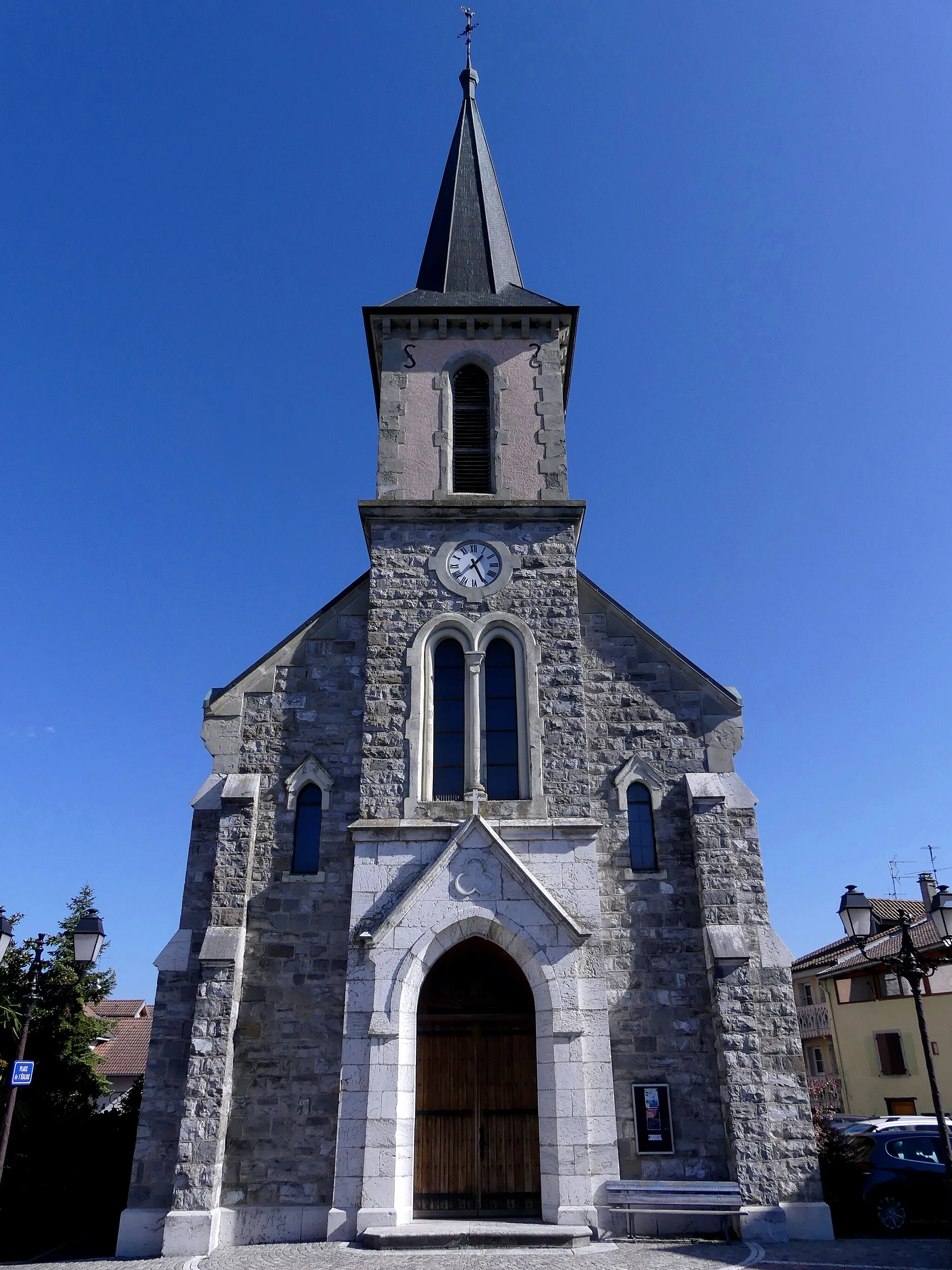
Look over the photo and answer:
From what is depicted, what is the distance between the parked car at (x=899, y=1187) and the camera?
13.2 m

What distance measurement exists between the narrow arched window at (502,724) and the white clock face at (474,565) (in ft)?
3.70

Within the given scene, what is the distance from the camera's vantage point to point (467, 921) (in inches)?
489

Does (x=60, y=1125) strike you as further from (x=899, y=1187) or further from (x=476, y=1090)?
(x=899, y=1187)

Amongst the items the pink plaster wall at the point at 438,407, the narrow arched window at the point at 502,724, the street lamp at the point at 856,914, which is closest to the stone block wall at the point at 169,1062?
the narrow arched window at the point at 502,724

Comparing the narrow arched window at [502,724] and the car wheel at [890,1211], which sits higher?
the narrow arched window at [502,724]

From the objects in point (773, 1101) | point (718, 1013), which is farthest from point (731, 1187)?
point (718, 1013)

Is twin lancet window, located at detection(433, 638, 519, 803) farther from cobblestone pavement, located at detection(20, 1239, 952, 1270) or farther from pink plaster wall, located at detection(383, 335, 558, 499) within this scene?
cobblestone pavement, located at detection(20, 1239, 952, 1270)

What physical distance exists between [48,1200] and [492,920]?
803cm

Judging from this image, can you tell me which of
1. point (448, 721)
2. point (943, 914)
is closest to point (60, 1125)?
point (448, 721)

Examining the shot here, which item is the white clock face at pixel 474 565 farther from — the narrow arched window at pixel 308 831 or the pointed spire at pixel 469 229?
the pointed spire at pixel 469 229

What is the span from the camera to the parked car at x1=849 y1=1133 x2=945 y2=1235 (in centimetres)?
1316

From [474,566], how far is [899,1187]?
1172 centimetres

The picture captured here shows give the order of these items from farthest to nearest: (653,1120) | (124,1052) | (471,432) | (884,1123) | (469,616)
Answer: (124,1052) < (884,1123) < (471,432) < (469,616) < (653,1120)

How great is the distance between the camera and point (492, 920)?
1241 centimetres
